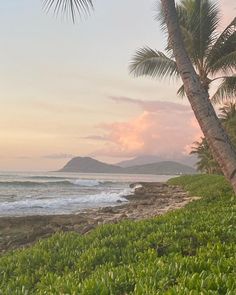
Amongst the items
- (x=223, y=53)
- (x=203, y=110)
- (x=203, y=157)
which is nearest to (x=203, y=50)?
(x=223, y=53)

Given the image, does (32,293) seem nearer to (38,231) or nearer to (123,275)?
(123,275)

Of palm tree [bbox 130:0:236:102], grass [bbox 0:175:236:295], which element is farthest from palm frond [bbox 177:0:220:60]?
grass [bbox 0:175:236:295]

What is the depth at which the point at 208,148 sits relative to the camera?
3650 cm

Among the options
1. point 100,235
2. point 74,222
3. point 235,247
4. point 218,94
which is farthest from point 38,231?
point 218,94

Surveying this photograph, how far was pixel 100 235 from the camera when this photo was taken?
8.34 m

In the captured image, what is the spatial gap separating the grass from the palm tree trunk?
123cm

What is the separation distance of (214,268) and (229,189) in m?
11.8

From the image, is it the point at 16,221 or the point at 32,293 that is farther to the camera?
the point at 16,221

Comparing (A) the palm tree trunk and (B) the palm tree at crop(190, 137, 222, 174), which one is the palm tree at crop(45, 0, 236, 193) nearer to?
(A) the palm tree trunk

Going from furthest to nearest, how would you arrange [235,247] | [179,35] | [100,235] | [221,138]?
[100,235]
[179,35]
[221,138]
[235,247]

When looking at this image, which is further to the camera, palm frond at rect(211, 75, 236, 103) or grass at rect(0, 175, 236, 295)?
palm frond at rect(211, 75, 236, 103)

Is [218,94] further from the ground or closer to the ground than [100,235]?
further from the ground

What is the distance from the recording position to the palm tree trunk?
6.66 m

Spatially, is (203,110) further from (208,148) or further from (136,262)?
(208,148)
